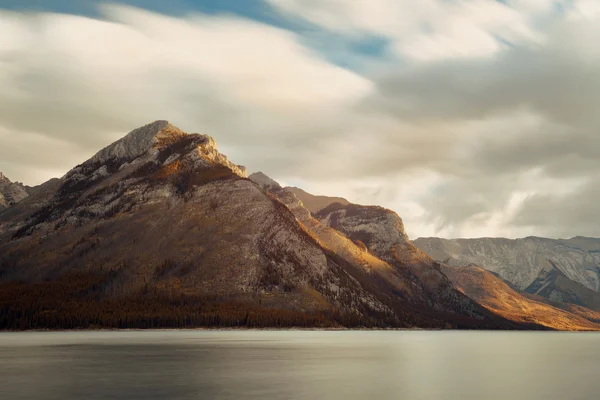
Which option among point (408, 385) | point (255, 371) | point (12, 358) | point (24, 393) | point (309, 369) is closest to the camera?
point (24, 393)

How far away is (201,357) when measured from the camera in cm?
13475

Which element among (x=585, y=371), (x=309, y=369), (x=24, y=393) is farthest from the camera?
(x=585, y=371)

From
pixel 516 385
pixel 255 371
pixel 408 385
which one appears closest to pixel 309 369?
pixel 255 371

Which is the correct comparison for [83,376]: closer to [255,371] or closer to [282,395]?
[255,371]

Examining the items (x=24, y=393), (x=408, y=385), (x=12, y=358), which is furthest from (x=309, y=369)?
(x=12, y=358)

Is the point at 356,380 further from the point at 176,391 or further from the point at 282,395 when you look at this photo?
the point at 176,391

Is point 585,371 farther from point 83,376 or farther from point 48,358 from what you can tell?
point 48,358

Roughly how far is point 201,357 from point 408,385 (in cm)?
6086

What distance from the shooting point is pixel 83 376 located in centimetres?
9200

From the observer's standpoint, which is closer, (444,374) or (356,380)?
(356,380)

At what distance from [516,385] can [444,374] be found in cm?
1712

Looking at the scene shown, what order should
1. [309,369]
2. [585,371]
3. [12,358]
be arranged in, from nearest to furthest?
[309,369], [585,371], [12,358]

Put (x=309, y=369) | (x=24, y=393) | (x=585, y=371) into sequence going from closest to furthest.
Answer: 1. (x=24, y=393)
2. (x=309, y=369)
3. (x=585, y=371)

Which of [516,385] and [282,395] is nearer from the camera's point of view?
[282,395]
